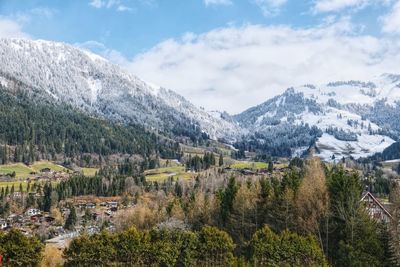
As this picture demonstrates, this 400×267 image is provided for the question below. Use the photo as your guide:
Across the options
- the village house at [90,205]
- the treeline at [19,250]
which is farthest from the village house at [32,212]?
the treeline at [19,250]

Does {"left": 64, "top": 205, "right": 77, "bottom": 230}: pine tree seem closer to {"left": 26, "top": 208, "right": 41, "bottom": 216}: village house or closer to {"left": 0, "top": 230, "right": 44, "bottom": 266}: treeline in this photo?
{"left": 26, "top": 208, "right": 41, "bottom": 216}: village house

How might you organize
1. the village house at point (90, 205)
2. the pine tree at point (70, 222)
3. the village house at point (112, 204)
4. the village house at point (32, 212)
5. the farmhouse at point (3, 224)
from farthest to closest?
the village house at point (112, 204)
the village house at point (90, 205)
the village house at point (32, 212)
the pine tree at point (70, 222)
the farmhouse at point (3, 224)

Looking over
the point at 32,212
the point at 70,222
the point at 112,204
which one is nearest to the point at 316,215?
the point at 70,222

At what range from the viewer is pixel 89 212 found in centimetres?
17725

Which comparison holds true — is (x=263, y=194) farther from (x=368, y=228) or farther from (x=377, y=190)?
(x=377, y=190)

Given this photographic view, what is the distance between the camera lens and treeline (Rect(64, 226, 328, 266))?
6825 cm

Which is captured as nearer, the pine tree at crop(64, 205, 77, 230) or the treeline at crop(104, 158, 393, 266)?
the treeline at crop(104, 158, 393, 266)

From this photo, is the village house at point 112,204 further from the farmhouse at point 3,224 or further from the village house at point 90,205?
the farmhouse at point 3,224

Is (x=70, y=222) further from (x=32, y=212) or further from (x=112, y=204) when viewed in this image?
(x=112, y=204)

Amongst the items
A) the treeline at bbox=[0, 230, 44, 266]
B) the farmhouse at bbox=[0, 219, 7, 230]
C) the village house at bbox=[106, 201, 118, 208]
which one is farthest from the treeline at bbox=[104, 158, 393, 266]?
the village house at bbox=[106, 201, 118, 208]

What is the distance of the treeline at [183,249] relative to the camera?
224 ft

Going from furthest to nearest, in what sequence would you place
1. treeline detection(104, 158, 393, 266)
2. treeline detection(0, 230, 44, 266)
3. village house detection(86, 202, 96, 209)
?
village house detection(86, 202, 96, 209) → treeline detection(0, 230, 44, 266) → treeline detection(104, 158, 393, 266)

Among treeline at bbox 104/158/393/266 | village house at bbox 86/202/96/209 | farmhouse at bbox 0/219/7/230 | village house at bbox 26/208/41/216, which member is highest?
treeline at bbox 104/158/393/266

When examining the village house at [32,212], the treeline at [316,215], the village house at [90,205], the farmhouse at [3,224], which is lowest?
the farmhouse at [3,224]
